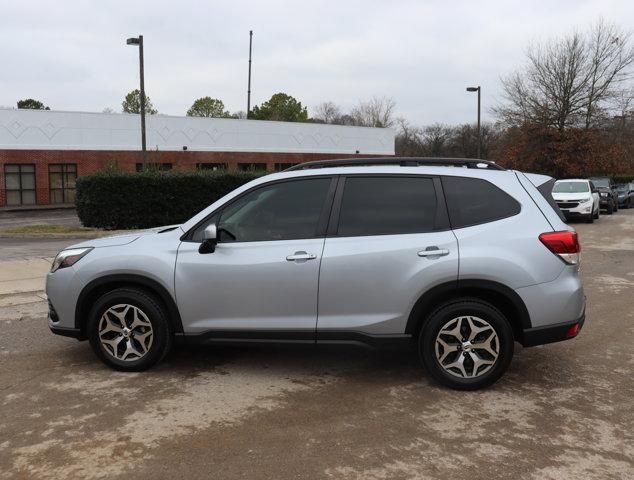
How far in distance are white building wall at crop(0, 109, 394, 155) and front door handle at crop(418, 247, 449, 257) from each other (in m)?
31.9

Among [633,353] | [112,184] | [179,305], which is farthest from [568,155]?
[179,305]

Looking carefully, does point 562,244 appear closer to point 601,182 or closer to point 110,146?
point 601,182

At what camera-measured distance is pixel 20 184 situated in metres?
32.0

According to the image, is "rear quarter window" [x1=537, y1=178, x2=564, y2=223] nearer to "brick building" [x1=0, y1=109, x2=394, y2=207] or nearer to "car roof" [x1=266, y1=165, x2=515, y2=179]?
"car roof" [x1=266, y1=165, x2=515, y2=179]

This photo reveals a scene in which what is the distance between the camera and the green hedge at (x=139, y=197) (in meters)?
17.9

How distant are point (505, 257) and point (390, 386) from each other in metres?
1.35

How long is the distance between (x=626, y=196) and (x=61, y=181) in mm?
32180

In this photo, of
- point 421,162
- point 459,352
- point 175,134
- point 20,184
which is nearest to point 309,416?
point 459,352

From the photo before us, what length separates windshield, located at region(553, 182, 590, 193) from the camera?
71.2 feet

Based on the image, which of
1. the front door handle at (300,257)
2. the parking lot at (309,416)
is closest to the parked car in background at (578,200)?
the parking lot at (309,416)

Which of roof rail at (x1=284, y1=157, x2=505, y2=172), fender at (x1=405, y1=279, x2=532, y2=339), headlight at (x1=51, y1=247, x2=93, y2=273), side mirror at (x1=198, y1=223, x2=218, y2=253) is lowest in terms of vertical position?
fender at (x1=405, y1=279, x2=532, y2=339)

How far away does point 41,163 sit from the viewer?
32219 millimetres

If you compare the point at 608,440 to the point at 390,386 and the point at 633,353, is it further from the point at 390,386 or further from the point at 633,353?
the point at 633,353

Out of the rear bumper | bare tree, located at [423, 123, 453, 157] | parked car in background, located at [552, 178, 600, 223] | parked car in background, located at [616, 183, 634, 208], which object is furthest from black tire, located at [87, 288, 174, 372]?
bare tree, located at [423, 123, 453, 157]
